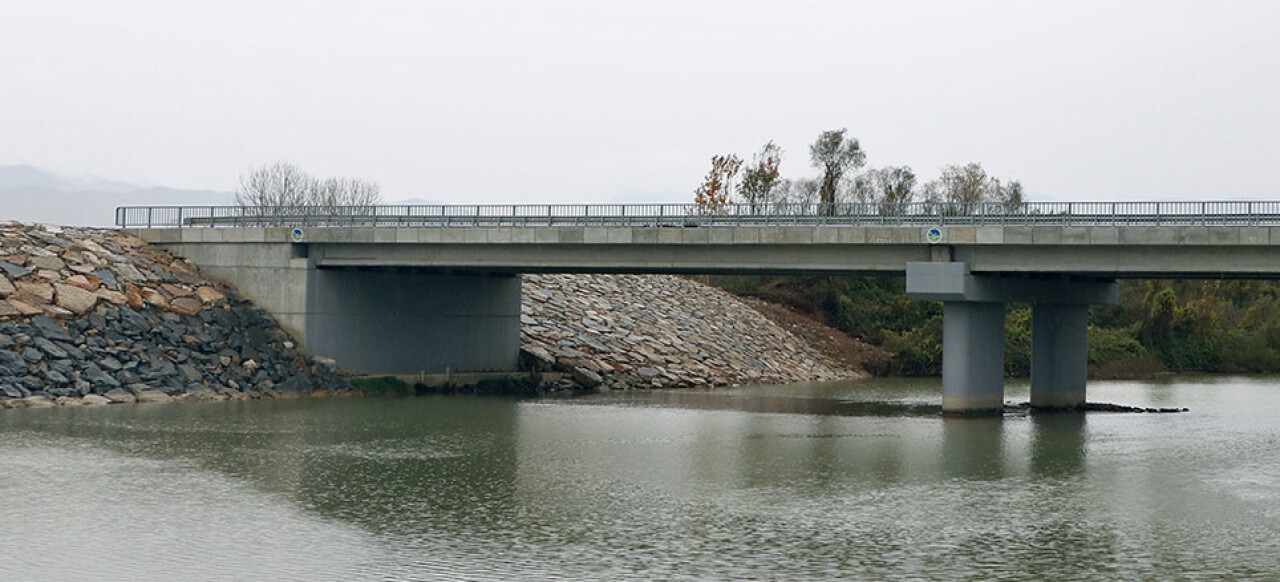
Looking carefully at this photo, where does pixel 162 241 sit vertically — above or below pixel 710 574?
above

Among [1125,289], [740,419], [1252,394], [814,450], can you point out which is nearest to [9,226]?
[740,419]

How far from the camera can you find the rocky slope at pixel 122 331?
49.6 metres

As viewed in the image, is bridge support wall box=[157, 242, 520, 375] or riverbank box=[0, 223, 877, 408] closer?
riverbank box=[0, 223, 877, 408]

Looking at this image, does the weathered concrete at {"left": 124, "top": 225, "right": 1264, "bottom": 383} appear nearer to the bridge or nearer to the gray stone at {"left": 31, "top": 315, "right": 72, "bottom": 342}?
the bridge

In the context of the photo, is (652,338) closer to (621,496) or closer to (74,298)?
(74,298)

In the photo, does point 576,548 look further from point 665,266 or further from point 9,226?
point 9,226

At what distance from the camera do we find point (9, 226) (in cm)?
5869

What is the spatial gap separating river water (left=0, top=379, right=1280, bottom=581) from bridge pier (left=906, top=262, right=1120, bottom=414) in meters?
1.61

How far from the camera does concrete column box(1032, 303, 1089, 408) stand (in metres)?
55.4

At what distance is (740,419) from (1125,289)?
2271 inches

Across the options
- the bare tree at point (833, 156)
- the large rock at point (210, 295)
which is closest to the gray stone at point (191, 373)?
the large rock at point (210, 295)

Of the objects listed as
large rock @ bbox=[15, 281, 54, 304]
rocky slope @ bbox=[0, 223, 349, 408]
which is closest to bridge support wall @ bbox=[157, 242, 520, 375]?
rocky slope @ bbox=[0, 223, 349, 408]

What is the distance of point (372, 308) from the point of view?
197 ft

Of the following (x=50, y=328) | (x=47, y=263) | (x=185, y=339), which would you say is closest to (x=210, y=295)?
(x=185, y=339)
